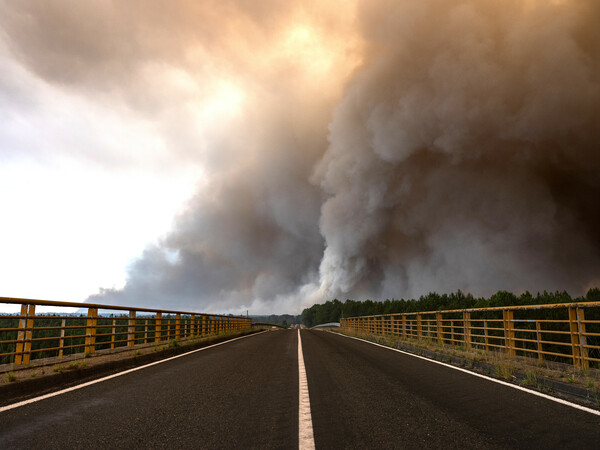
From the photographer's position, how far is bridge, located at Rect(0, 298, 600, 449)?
3826 millimetres

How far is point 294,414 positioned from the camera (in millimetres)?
4758

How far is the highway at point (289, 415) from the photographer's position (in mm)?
3812

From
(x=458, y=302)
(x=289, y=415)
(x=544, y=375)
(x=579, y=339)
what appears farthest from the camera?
(x=458, y=302)

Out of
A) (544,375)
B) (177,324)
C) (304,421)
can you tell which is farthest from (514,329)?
(177,324)

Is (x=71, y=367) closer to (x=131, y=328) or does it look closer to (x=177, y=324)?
(x=131, y=328)

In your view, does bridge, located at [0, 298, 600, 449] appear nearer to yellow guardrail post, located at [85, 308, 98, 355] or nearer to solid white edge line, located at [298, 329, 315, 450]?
solid white edge line, located at [298, 329, 315, 450]

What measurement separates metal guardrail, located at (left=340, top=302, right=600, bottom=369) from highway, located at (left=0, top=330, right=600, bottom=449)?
1.62 meters

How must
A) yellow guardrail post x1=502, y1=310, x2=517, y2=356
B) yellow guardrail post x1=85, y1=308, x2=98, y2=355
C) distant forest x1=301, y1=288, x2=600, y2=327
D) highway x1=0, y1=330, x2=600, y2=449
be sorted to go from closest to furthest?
highway x1=0, y1=330, x2=600, y2=449
yellow guardrail post x1=85, y1=308, x2=98, y2=355
yellow guardrail post x1=502, y1=310, x2=517, y2=356
distant forest x1=301, y1=288, x2=600, y2=327

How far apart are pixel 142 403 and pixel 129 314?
7574 mm

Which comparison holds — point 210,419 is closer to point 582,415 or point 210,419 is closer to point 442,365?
point 582,415

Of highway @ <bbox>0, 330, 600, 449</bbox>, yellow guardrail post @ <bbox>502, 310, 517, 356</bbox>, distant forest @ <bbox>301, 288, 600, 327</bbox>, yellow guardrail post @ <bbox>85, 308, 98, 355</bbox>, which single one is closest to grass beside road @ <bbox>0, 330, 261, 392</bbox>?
yellow guardrail post @ <bbox>85, 308, 98, 355</bbox>

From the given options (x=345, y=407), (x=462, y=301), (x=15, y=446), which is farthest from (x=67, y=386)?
(x=462, y=301)

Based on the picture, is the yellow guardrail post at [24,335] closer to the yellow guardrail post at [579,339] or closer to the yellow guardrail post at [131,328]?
the yellow guardrail post at [131,328]

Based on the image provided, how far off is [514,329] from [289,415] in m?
8.64
